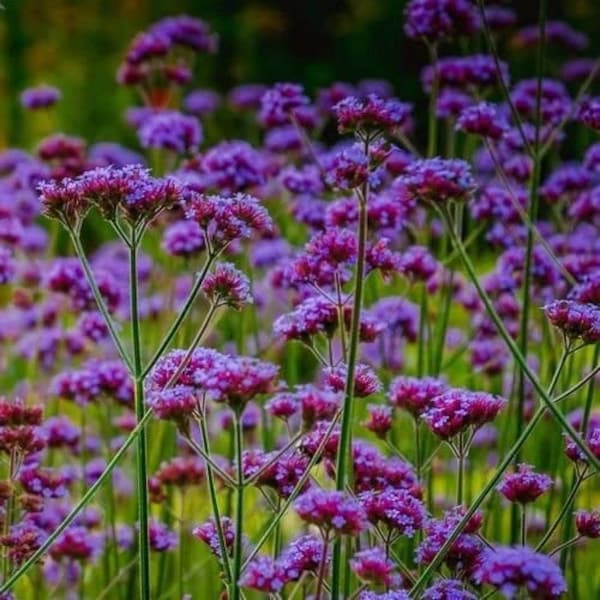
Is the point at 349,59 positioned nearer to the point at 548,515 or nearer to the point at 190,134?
the point at 190,134

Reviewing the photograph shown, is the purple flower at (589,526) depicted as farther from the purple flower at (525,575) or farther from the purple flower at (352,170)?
the purple flower at (352,170)

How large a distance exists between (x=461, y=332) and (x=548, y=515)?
80.5 inches

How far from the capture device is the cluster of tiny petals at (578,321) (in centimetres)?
201

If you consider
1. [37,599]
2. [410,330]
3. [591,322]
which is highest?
[591,322]

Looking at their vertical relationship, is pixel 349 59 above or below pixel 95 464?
above

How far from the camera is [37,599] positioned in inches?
115

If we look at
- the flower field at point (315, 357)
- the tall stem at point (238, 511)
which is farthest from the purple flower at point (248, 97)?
the tall stem at point (238, 511)

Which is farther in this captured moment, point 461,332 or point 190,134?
point 461,332

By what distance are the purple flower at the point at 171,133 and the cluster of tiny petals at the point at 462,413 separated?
5.70 feet

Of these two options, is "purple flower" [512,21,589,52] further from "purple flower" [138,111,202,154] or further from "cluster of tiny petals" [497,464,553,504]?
"cluster of tiny petals" [497,464,553,504]

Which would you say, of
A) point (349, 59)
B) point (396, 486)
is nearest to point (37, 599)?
point (396, 486)

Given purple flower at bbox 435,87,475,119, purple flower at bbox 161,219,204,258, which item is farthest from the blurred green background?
A: purple flower at bbox 161,219,204,258

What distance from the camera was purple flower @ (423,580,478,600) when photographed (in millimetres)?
1846

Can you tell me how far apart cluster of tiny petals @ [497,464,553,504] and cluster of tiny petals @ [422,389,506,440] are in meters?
0.10
